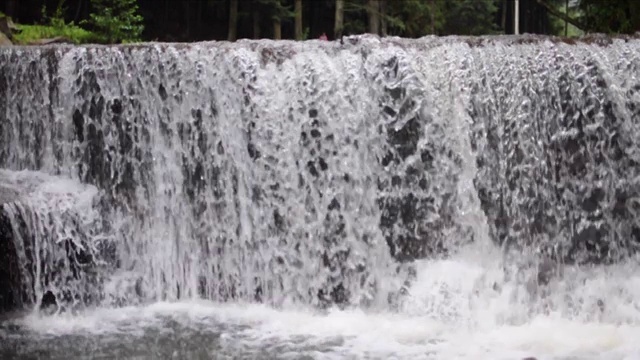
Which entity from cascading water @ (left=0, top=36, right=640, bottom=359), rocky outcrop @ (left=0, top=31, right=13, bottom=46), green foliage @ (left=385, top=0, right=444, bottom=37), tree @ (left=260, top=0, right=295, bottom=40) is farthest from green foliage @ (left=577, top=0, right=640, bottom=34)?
green foliage @ (left=385, top=0, right=444, bottom=37)

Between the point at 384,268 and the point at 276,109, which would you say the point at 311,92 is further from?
the point at 384,268

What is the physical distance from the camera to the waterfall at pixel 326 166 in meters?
8.09

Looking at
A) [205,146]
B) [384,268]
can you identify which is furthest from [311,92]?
[384,268]

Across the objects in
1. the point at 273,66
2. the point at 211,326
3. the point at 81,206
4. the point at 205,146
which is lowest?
the point at 211,326

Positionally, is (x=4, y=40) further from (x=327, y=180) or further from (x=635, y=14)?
(x=635, y=14)

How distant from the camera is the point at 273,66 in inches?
326

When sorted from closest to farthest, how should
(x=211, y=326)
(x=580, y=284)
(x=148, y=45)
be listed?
(x=211, y=326) → (x=580, y=284) → (x=148, y=45)

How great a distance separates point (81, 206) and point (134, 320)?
49.6 inches

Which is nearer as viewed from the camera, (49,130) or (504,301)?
(504,301)

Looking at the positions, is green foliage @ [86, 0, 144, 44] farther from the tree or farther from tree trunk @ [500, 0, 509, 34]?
tree trunk @ [500, 0, 509, 34]

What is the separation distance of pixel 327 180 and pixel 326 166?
128 mm

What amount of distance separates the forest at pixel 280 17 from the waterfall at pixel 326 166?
520cm

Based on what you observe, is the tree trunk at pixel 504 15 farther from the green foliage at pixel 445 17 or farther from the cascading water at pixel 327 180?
the cascading water at pixel 327 180

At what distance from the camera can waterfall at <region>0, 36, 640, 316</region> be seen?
26.6ft
